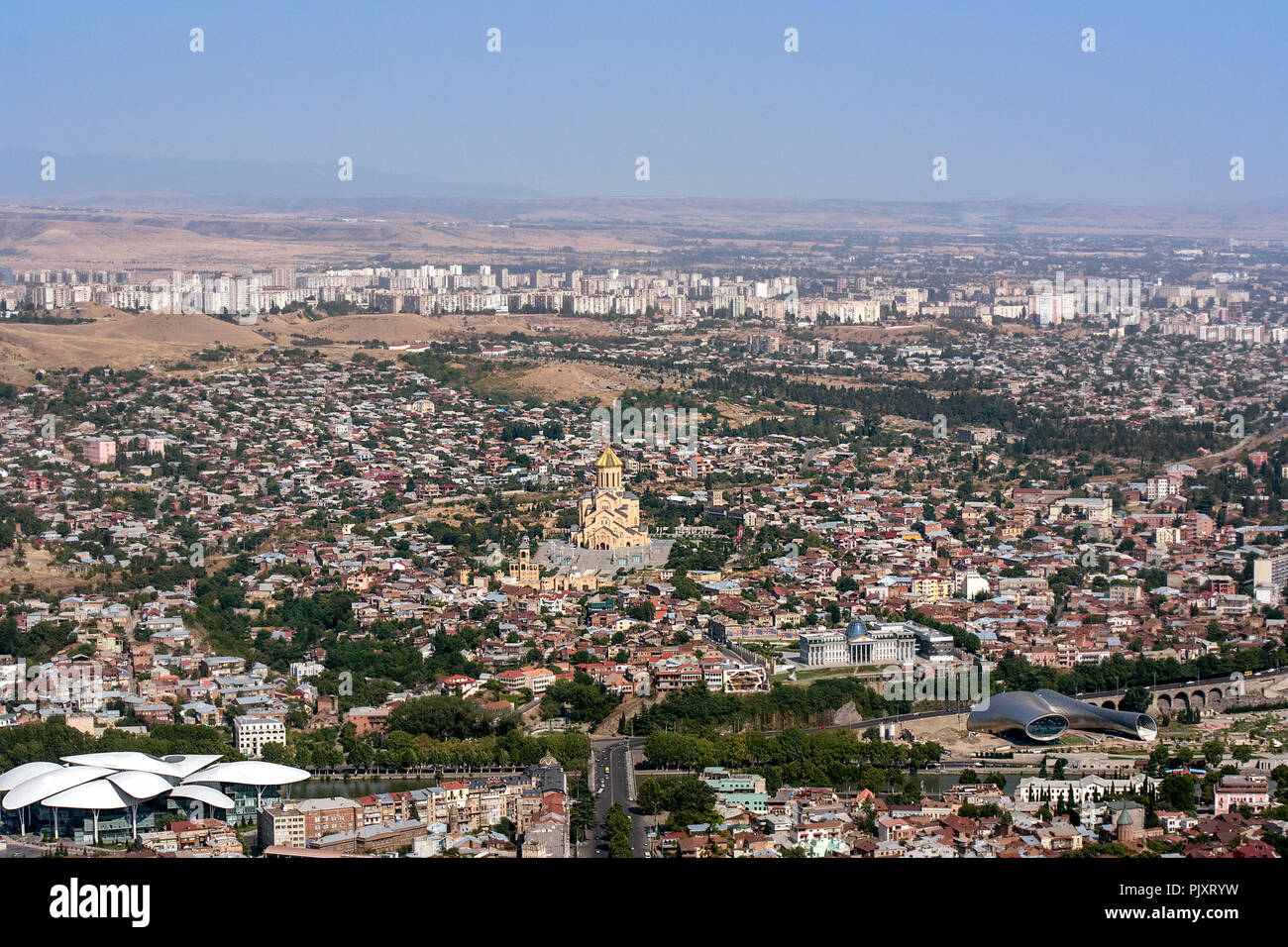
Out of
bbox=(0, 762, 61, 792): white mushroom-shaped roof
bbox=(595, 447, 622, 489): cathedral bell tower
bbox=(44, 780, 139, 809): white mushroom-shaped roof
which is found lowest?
bbox=(0, 762, 61, 792): white mushroom-shaped roof

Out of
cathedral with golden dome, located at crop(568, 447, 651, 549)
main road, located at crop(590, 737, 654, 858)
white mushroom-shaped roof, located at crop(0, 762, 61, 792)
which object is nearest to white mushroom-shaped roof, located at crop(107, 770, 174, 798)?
white mushroom-shaped roof, located at crop(0, 762, 61, 792)

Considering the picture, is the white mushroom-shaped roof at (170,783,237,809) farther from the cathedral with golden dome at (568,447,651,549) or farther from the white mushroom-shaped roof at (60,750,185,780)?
the cathedral with golden dome at (568,447,651,549)

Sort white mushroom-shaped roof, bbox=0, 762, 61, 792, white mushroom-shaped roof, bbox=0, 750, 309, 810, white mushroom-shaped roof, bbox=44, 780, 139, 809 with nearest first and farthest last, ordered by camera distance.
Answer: white mushroom-shaped roof, bbox=44, 780, 139, 809
white mushroom-shaped roof, bbox=0, 750, 309, 810
white mushroom-shaped roof, bbox=0, 762, 61, 792

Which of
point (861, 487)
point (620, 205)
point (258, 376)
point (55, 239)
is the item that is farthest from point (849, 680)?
point (620, 205)

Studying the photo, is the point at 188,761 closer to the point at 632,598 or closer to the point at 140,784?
the point at 140,784

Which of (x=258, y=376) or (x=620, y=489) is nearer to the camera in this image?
(x=620, y=489)

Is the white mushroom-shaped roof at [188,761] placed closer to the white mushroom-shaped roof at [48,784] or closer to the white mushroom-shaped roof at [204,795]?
the white mushroom-shaped roof at [204,795]
